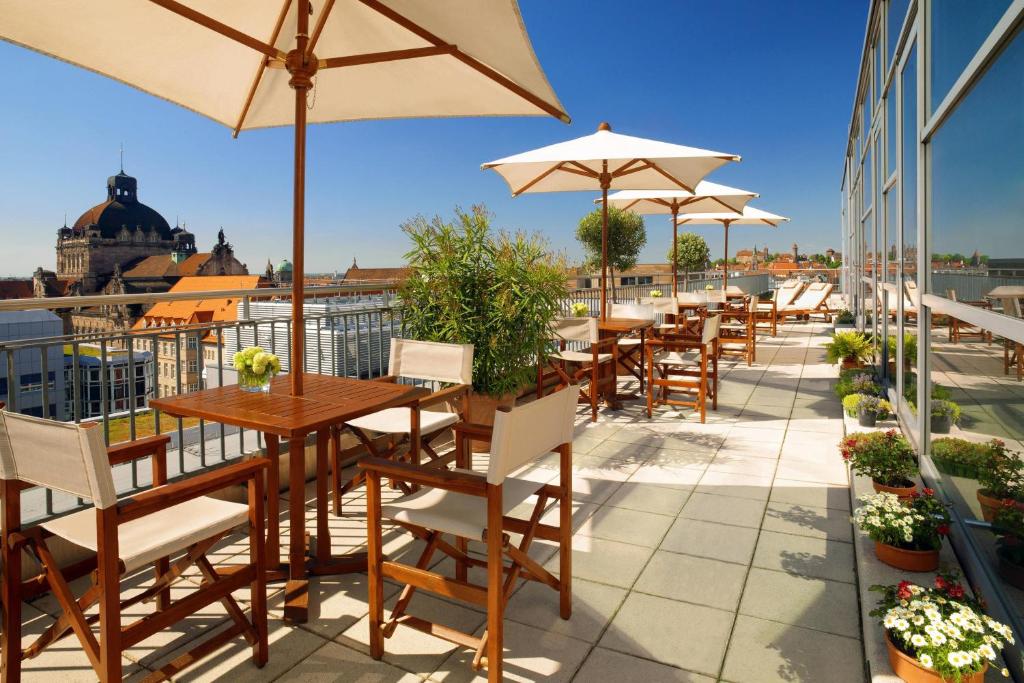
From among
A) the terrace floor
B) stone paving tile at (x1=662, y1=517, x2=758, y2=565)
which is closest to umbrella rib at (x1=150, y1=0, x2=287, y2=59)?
the terrace floor

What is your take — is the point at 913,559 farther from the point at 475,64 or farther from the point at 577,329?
the point at 577,329

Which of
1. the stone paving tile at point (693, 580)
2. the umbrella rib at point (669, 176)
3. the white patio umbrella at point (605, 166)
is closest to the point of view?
the stone paving tile at point (693, 580)

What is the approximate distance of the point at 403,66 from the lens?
11.1 ft

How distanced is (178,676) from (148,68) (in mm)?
2722

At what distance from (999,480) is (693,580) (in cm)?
123

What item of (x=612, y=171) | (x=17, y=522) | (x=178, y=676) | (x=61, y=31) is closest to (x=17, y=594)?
(x=17, y=522)

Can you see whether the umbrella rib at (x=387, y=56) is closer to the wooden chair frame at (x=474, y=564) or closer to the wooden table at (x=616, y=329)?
the wooden chair frame at (x=474, y=564)

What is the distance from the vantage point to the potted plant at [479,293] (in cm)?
471

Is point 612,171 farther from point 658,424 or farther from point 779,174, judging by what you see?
point 779,174

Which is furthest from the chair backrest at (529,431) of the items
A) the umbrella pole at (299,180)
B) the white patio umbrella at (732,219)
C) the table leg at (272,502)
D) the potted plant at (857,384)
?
the white patio umbrella at (732,219)

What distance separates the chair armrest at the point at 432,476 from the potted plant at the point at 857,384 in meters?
4.63

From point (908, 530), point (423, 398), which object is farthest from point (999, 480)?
point (423, 398)

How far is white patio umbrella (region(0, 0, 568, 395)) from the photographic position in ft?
8.45

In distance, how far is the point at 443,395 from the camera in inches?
129
